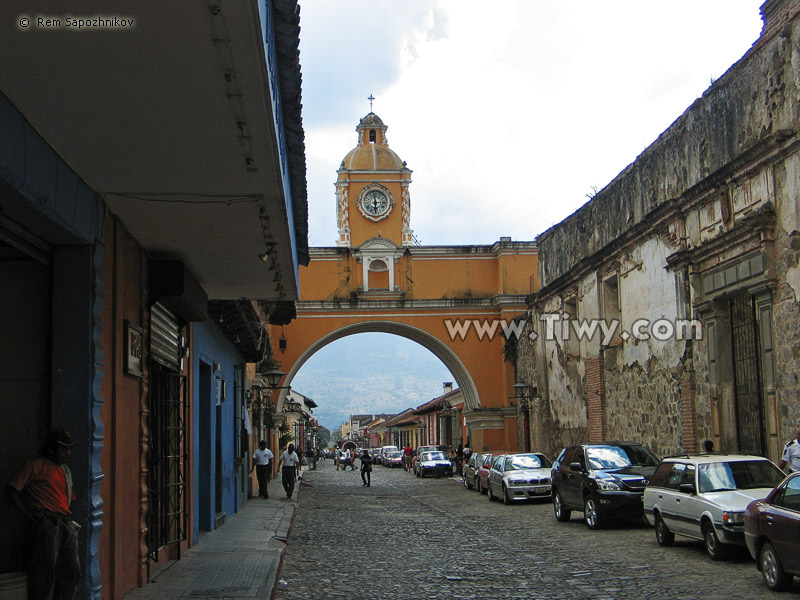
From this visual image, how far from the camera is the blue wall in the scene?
1315cm

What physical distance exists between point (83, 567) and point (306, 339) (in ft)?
96.6

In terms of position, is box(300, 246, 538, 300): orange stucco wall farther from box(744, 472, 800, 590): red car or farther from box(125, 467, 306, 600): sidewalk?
Answer: box(744, 472, 800, 590): red car

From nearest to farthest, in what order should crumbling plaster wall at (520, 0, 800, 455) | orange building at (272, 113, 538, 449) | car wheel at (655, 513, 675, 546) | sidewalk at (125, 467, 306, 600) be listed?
1. sidewalk at (125, 467, 306, 600)
2. car wheel at (655, 513, 675, 546)
3. crumbling plaster wall at (520, 0, 800, 455)
4. orange building at (272, 113, 538, 449)

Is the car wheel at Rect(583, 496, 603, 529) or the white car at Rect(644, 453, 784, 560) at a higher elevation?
the white car at Rect(644, 453, 784, 560)

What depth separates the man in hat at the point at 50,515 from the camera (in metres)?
5.80

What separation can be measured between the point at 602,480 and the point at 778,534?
251 inches

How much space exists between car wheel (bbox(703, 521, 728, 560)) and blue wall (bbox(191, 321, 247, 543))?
6.66 metres

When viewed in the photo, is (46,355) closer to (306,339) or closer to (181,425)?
(181,425)

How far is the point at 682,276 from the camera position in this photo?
1716 centimetres

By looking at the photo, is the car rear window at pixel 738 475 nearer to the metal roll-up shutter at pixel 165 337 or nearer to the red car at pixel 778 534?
the red car at pixel 778 534

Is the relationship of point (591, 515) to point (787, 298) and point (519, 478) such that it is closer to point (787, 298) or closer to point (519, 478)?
point (787, 298)

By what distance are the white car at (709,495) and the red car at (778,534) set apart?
1397 mm

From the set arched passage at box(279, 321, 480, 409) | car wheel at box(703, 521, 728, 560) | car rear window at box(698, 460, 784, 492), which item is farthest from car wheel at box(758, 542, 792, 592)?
arched passage at box(279, 321, 480, 409)

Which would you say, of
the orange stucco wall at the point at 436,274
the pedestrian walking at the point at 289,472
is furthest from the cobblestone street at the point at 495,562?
the orange stucco wall at the point at 436,274
